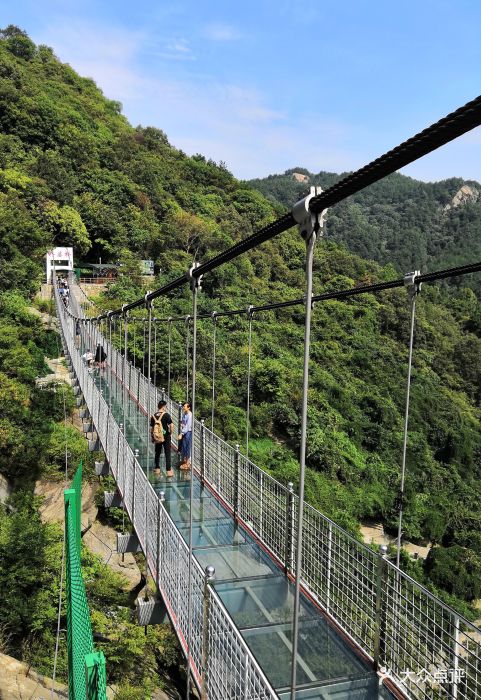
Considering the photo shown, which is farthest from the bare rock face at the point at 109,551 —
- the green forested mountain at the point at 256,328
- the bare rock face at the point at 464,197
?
the bare rock face at the point at 464,197

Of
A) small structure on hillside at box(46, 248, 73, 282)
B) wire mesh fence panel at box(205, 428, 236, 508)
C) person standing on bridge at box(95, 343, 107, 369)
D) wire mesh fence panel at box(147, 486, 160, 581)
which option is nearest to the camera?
wire mesh fence panel at box(147, 486, 160, 581)

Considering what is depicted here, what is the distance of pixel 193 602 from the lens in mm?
2367

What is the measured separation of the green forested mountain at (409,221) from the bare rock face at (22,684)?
3697 cm

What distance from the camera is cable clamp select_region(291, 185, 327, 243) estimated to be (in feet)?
4.29

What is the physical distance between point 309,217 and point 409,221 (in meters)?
64.2

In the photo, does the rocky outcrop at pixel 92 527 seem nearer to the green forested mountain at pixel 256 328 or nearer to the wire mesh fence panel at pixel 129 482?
the green forested mountain at pixel 256 328

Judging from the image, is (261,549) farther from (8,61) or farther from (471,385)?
(8,61)

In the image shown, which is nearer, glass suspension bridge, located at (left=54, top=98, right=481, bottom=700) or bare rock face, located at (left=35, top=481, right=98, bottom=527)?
glass suspension bridge, located at (left=54, top=98, right=481, bottom=700)

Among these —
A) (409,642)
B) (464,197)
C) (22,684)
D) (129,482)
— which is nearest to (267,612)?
(409,642)

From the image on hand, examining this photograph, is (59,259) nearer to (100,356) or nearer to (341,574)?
(100,356)

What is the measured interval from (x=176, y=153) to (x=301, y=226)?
3542 cm

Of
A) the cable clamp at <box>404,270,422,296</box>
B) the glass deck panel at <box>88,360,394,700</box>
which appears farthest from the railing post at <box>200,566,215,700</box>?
the cable clamp at <box>404,270,422,296</box>

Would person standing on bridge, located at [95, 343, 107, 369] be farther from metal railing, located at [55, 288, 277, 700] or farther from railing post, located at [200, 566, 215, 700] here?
railing post, located at [200, 566, 215, 700]

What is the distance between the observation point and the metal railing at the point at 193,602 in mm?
1716
